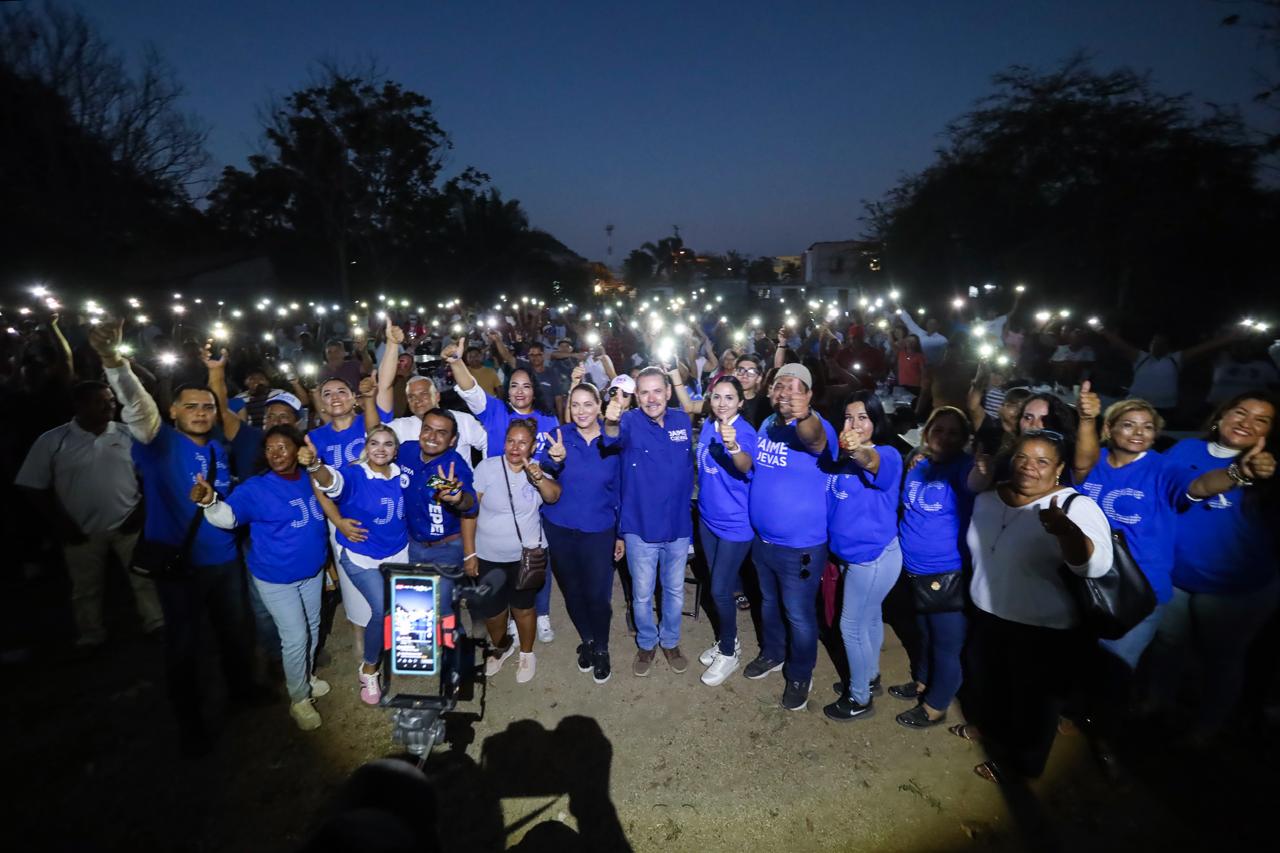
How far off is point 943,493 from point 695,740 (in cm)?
223

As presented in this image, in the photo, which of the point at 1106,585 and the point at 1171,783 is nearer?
the point at 1106,585

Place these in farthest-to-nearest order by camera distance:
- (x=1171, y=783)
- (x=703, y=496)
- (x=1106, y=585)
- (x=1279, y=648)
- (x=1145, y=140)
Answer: (x=1145, y=140)
(x=703, y=496)
(x=1279, y=648)
(x=1171, y=783)
(x=1106, y=585)

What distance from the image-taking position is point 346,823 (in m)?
1.05

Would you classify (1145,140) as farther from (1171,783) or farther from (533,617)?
(533,617)

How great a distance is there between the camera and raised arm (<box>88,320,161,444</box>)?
137 inches

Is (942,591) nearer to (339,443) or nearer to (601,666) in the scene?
(601,666)

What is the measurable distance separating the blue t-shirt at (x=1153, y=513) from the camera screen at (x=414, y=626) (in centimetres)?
395

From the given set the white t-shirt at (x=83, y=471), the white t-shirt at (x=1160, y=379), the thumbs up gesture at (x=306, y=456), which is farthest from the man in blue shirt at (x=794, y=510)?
the white t-shirt at (x=1160, y=379)

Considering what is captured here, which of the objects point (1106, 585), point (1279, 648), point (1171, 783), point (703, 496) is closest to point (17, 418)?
point (703, 496)

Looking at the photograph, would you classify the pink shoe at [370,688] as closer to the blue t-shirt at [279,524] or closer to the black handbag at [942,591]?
the blue t-shirt at [279,524]

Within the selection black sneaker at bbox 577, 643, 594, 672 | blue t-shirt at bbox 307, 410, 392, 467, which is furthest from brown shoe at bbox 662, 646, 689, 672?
blue t-shirt at bbox 307, 410, 392, 467

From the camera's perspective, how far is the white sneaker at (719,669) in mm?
4484

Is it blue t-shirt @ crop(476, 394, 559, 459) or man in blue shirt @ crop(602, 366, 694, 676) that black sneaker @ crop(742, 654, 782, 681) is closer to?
man in blue shirt @ crop(602, 366, 694, 676)

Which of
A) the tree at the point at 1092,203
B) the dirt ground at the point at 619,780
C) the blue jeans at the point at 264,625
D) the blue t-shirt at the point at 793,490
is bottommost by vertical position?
the dirt ground at the point at 619,780
